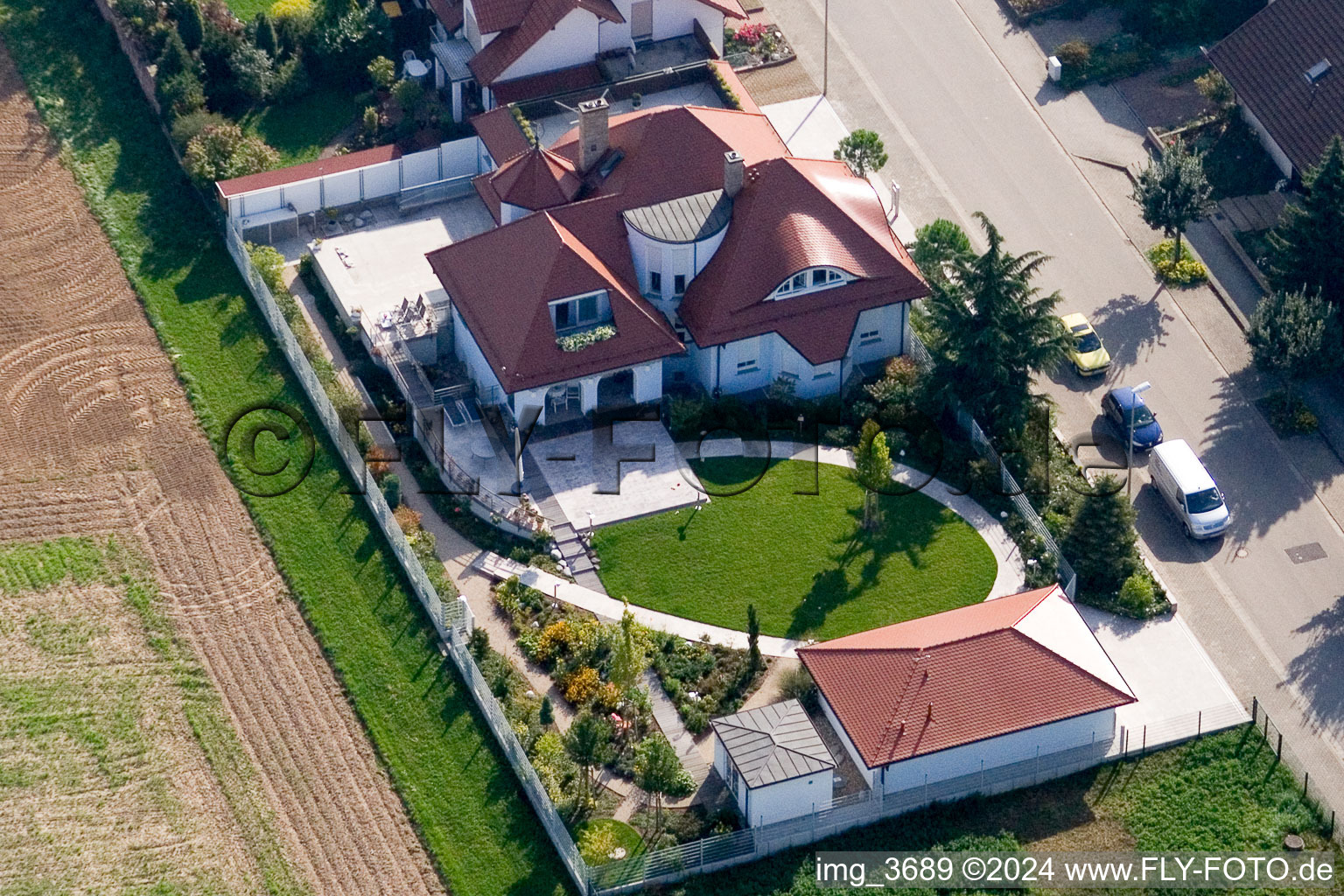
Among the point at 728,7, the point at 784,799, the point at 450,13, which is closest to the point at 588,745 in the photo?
the point at 784,799

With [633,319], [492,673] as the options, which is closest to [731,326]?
[633,319]

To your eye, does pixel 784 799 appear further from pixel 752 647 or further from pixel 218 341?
pixel 218 341

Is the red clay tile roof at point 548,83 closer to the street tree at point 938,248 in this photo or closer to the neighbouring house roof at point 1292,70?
the street tree at point 938,248

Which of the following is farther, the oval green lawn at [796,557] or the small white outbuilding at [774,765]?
the oval green lawn at [796,557]


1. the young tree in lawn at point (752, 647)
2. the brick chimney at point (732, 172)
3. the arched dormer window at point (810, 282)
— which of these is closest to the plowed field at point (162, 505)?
the young tree in lawn at point (752, 647)

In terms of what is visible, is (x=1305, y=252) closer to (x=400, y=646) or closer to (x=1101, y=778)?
(x=1101, y=778)
